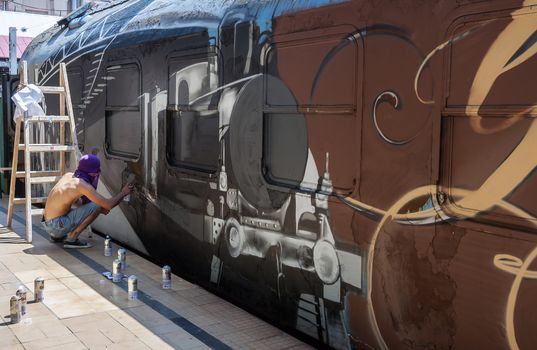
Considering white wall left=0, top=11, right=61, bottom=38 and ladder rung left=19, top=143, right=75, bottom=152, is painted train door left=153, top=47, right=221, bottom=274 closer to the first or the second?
ladder rung left=19, top=143, right=75, bottom=152

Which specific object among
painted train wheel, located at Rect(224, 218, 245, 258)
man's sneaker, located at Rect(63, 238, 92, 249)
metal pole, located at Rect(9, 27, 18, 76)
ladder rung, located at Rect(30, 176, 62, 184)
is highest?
metal pole, located at Rect(9, 27, 18, 76)

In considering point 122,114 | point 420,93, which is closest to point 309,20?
point 420,93

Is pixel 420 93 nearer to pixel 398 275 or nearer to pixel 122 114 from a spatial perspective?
pixel 398 275

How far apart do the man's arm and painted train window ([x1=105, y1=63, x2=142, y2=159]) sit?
0.39m

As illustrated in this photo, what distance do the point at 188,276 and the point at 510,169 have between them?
349 cm

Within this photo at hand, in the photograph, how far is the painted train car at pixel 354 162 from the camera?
2660 millimetres

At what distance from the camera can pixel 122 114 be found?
658 centimetres

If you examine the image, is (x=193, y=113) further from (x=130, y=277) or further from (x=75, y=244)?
(x=75, y=244)

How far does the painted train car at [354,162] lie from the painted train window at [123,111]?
0.30 meters

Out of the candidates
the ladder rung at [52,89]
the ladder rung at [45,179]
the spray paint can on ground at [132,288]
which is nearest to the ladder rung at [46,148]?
the ladder rung at [45,179]

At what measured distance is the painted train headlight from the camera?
3645mm

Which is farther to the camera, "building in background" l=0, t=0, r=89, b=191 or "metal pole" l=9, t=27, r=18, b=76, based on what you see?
"metal pole" l=9, t=27, r=18, b=76

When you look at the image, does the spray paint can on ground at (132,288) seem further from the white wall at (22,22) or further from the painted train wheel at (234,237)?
the white wall at (22,22)

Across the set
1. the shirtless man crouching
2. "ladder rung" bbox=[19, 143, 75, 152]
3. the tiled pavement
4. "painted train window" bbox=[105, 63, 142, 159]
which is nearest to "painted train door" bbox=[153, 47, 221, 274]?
the tiled pavement
